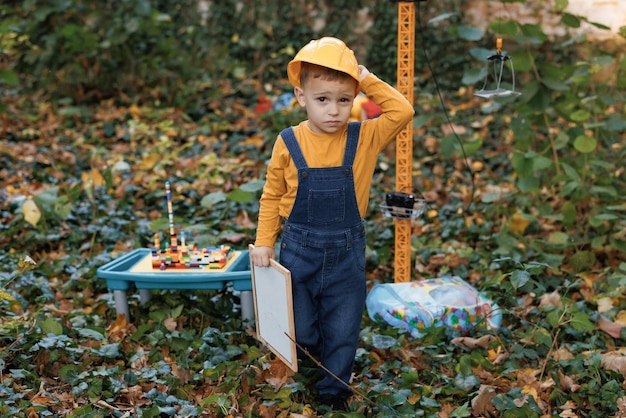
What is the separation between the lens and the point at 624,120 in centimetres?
414

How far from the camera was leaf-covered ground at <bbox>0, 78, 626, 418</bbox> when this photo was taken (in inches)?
108

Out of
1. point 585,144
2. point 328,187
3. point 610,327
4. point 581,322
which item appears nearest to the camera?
point 328,187

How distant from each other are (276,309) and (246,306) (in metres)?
0.72

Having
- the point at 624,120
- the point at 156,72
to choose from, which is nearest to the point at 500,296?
the point at 624,120

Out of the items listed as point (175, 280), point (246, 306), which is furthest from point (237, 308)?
point (175, 280)

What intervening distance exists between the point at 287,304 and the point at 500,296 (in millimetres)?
1335

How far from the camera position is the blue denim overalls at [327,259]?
98.4 inches

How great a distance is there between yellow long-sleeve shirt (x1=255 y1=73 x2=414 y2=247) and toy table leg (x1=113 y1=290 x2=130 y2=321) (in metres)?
1.18

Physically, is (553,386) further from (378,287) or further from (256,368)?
(256,368)

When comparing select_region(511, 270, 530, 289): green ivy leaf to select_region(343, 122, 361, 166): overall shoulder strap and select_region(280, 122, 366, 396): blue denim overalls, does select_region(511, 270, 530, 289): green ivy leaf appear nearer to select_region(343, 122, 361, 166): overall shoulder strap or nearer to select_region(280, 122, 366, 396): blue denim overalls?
select_region(280, 122, 366, 396): blue denim overalls

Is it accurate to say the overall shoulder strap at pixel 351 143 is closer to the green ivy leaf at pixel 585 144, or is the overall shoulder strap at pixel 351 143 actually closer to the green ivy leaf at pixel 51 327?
the green ivy leaf at pixel 51 327

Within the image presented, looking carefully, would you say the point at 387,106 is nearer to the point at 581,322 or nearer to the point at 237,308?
the point at 581,322

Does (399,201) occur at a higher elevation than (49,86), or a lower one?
lower

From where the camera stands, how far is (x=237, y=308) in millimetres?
3564
